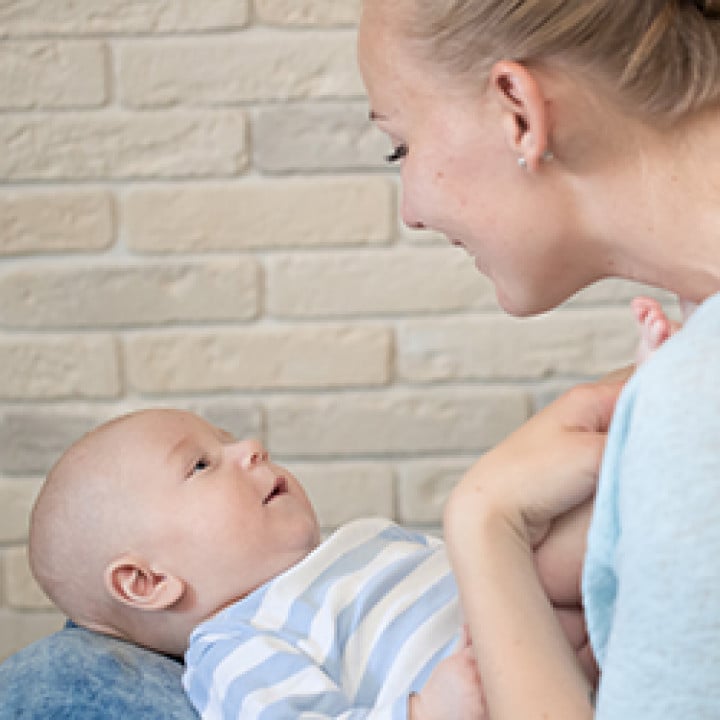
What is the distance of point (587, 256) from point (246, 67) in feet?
3.41

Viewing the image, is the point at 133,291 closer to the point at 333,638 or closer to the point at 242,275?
the point at 242,275

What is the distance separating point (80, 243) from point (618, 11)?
4.23 feet

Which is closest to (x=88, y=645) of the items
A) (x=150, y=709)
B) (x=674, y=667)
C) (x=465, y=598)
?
(x=150, y=709)

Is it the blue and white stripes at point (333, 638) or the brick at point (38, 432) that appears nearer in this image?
the blue and white stripes at point (333, 638)

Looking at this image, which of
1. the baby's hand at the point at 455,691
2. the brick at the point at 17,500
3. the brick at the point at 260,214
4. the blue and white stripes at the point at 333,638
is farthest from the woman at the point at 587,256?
the brick at the point at 17,500

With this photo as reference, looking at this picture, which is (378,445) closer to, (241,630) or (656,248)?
(241,630)

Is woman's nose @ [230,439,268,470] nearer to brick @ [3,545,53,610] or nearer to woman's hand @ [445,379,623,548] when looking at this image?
woman's hand @ [445,379,623,548]

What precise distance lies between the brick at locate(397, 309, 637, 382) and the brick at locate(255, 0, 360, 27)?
1.84ft

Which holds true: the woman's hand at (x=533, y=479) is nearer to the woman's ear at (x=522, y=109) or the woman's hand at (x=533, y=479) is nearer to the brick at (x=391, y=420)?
the woman's ear at (x=522, y=109)

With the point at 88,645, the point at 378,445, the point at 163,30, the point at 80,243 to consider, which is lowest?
Answer: the point at 378,445

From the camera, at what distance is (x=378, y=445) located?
2.16 m

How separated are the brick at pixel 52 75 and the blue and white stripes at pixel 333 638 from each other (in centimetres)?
99

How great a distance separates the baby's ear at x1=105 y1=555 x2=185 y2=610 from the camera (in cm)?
152

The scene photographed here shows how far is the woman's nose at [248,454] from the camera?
1.62m
